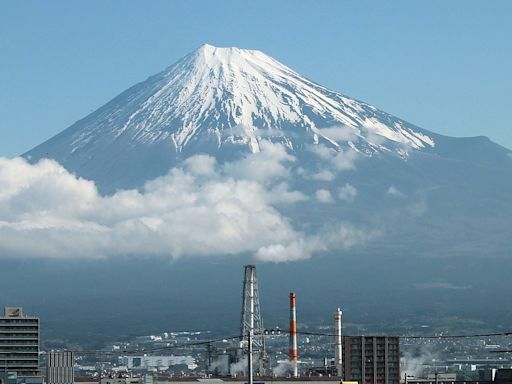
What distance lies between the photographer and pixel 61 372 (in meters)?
135

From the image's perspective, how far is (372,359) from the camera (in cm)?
15788

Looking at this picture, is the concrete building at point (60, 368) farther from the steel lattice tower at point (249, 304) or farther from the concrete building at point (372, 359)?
the concrete building at point (372, 359)

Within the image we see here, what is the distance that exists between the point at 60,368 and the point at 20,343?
51.0ft

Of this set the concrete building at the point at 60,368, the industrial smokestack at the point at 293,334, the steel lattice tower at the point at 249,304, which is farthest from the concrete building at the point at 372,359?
the concrete building at the point at 60,368

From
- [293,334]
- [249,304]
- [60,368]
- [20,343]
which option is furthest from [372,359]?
[60,368]

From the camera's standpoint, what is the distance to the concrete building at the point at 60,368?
5221 inches

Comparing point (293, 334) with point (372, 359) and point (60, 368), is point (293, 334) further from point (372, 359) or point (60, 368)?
point (60, 368)

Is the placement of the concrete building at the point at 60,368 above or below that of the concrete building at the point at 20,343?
below

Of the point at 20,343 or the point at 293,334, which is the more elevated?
the point at 293,334

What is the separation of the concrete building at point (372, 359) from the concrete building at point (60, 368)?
1115 inches

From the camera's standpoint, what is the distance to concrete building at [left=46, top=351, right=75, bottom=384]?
435 feet

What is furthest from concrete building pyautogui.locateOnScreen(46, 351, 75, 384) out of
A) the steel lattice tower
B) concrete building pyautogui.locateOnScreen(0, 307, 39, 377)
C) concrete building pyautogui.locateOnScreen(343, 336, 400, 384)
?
concrete building pyautogui.locateOnScreen(343, 336, 400, 384)

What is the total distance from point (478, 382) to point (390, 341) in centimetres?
1872

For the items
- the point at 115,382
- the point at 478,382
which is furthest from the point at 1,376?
the point at 478,382
